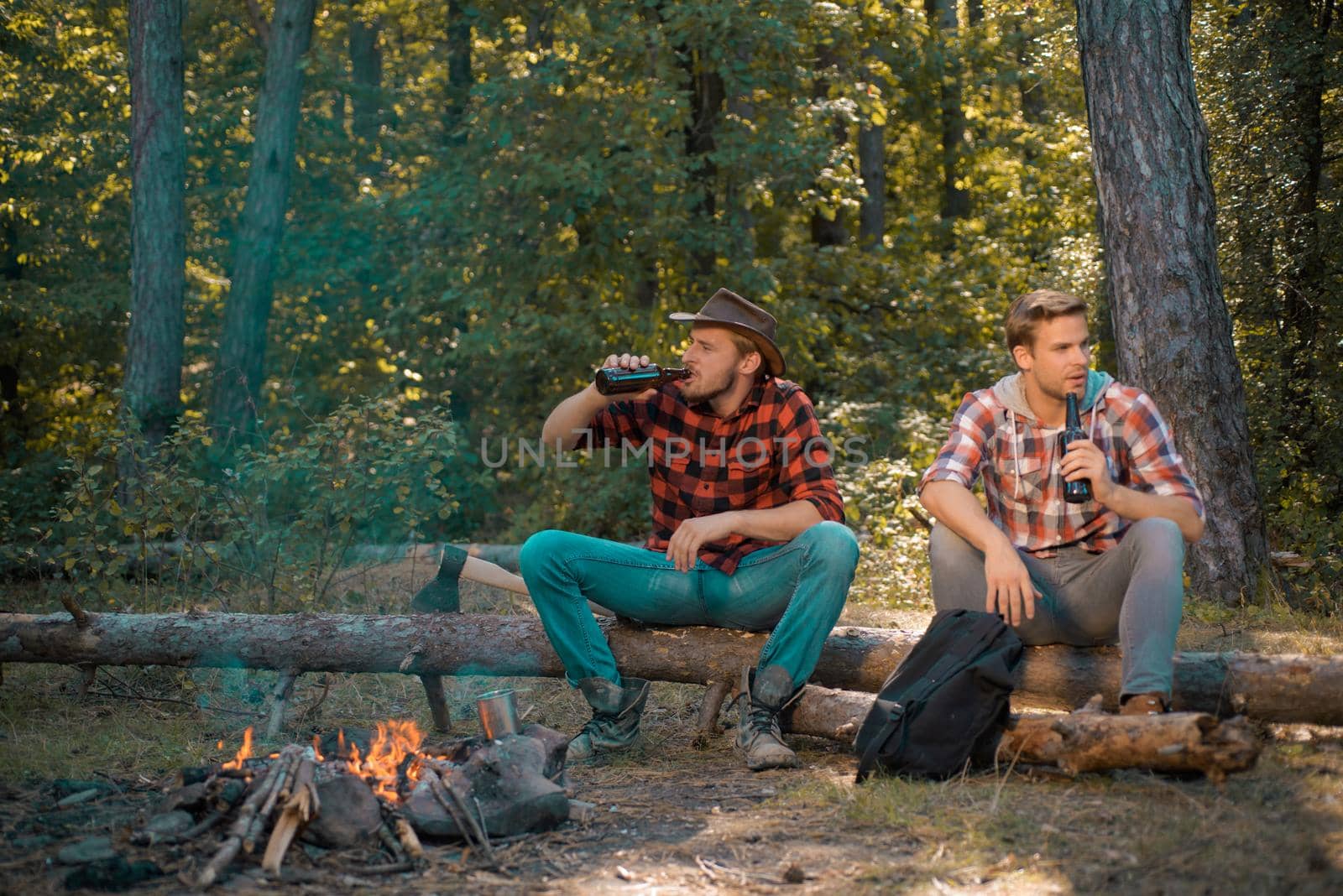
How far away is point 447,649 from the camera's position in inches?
196

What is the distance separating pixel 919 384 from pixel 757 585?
9267 mm

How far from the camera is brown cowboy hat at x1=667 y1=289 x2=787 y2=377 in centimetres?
457

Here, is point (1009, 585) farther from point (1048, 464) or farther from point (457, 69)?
point (457, 69)

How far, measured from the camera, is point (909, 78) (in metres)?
15.7

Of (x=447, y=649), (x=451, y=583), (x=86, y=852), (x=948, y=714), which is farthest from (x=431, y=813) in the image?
(x=451, y=583)

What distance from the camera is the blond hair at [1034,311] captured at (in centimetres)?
412

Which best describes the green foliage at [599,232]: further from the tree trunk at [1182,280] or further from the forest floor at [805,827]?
the forest floor at [805,827]

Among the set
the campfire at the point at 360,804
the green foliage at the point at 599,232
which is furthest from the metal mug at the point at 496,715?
the green foliage at the point at 599,232

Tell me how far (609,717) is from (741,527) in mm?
918

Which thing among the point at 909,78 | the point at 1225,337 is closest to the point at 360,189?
the point at 909,78

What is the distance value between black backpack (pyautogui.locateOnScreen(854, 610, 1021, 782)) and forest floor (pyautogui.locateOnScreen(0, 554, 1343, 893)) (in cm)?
7

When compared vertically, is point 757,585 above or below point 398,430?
below

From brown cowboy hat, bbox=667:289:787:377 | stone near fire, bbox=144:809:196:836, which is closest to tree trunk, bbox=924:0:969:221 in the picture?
brown cowboy hat, bbox=667:289:787:377

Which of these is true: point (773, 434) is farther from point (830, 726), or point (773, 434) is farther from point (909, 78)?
point (909, 78)
